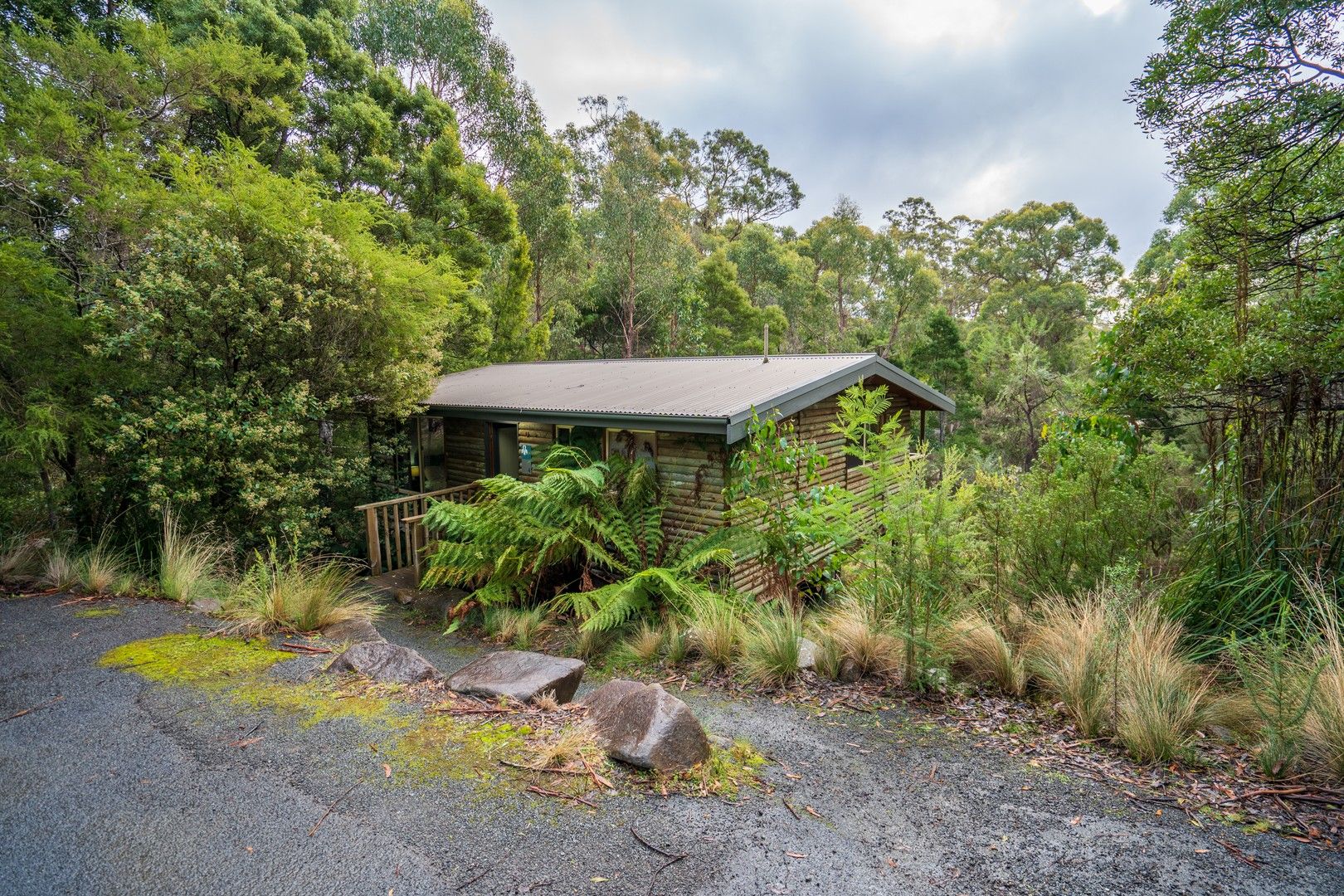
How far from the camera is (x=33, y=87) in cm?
691

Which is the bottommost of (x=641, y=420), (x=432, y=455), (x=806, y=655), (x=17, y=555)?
(x=806, y=655)

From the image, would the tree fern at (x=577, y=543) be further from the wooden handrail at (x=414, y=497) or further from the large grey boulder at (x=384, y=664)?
the large grey boulder at (x=384, y=664)

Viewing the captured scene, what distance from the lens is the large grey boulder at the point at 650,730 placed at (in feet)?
9.05

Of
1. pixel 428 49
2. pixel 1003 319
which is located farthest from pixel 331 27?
pixel 1003 319

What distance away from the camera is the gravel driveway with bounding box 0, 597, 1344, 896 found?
6.84ft

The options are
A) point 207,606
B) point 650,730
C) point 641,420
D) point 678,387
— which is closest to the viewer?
point 650,730

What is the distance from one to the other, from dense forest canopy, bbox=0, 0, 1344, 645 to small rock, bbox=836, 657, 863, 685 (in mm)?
2172

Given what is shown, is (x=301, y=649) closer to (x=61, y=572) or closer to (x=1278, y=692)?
(x=61, y=572)

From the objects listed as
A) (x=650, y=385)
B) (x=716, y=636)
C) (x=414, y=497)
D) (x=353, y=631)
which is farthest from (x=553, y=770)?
(x=414, y=497)

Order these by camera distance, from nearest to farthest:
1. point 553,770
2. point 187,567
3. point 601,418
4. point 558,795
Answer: point 558,795, point 553,770, point 187,567, point 601,418

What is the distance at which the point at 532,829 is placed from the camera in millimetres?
2332

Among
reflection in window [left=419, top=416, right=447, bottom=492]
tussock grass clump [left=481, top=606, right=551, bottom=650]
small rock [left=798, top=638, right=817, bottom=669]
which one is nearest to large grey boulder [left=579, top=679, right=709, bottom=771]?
small rock [left=798, top=638, right=817, bottom=669]

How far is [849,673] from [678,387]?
4.35 m

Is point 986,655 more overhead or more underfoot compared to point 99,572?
more underfoot
